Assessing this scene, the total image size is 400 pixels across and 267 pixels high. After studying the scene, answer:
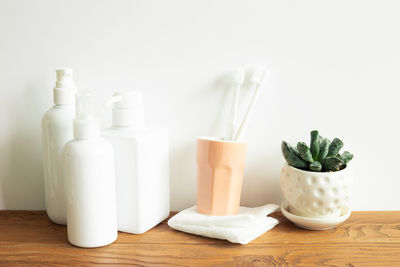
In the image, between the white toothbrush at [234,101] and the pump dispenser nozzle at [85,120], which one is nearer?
the pump dispenser nozzle at [85,120]

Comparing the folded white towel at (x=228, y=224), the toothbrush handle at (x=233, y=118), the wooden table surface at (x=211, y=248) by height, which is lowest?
the wooden table surface at (x=211, y=248)

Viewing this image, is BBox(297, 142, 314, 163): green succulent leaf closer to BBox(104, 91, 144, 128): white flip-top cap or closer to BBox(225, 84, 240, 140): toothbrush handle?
BBox(225, 84, 240, 140): toothbrush handle

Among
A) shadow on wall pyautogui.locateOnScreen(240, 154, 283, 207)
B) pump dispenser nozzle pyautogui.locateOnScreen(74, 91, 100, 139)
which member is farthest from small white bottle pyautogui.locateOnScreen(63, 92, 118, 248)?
shadow on wall pyautogui.locateOnScreen(240, 154, 283, 207)

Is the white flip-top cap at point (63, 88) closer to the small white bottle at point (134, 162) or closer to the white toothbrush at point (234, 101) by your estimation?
the small white bottle at point (134, 162)

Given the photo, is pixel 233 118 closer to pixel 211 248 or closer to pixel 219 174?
pixel 219 174

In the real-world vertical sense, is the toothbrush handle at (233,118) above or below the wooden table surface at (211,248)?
above

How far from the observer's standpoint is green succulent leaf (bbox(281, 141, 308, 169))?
61 cm

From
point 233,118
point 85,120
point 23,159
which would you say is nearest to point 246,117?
point 233,118

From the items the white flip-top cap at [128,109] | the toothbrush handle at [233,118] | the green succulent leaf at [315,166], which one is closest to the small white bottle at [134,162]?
the white flip-top cap at [128,109]

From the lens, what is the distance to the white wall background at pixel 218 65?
0.66 metres

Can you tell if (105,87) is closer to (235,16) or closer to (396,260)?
(235,16)

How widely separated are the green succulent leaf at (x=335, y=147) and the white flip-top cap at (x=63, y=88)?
38cm

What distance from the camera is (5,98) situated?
686 mm

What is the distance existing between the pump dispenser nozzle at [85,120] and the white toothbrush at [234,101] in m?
0.20
